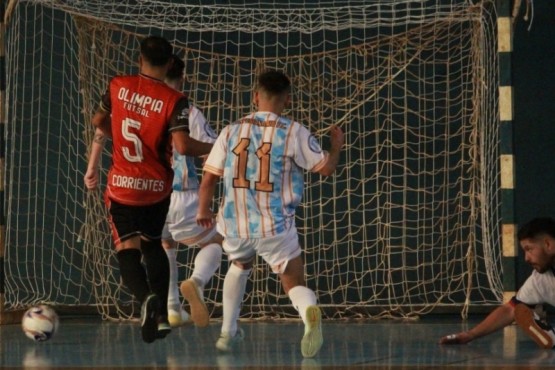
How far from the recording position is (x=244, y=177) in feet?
22.8

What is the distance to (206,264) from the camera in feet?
26.5

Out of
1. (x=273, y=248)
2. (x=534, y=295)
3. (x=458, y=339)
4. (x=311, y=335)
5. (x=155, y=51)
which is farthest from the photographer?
(x=458, y=339)

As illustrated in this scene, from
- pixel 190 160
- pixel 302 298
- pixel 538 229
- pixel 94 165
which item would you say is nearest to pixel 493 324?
pixel 538 229

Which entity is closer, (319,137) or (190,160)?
(190,160)

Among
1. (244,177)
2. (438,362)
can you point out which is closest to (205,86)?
(244,177)

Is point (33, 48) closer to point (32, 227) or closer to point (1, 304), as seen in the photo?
point (32, 227)

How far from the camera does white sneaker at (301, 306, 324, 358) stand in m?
6.59

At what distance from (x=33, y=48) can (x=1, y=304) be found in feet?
8.23

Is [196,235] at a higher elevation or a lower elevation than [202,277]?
higher

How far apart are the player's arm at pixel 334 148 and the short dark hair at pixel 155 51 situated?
94cm

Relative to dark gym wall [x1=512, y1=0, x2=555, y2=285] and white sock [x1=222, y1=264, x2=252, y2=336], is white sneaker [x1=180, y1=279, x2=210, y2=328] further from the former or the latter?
dark gym wall [x1=512, y1=0, x2=555, y2=285]

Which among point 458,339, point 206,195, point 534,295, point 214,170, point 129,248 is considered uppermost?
point 214,170

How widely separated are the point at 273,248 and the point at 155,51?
1190 mm

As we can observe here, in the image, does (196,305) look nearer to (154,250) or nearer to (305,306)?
(154,250)
